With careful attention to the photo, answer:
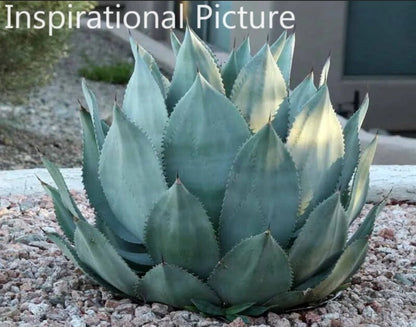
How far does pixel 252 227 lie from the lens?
2660mm

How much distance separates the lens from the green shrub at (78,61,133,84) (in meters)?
11.3

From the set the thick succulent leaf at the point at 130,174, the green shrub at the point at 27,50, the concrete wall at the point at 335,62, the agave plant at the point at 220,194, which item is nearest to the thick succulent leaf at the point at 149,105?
the agave plant at the point at 220,194

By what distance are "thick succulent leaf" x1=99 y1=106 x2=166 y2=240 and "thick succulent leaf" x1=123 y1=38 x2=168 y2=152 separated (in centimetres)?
10

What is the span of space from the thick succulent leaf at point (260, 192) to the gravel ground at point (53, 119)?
4029mm

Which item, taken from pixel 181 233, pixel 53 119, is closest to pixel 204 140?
pixel 181 233

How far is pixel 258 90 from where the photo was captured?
2.77 m

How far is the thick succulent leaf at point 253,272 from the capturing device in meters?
2.59

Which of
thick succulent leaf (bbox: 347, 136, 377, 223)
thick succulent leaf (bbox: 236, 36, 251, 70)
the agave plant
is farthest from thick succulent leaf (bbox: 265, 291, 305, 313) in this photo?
thick succulent leaf (bbox: 236, 36, 251, 70)

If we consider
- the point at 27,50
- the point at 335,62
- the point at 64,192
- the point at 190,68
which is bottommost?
the point at 335,62

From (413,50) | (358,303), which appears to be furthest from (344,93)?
(358,303)

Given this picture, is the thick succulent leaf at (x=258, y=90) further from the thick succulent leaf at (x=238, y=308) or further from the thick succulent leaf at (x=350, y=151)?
the thick succulent leaf at (x=238, y=308)

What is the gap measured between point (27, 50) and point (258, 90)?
4849 mm

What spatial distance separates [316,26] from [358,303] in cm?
671

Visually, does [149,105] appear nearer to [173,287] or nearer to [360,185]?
[173,287]
